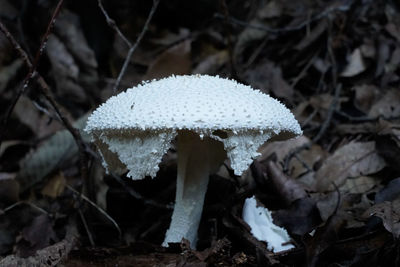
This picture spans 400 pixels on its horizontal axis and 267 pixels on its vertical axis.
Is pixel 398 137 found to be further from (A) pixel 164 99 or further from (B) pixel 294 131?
(A) pixel 164 99

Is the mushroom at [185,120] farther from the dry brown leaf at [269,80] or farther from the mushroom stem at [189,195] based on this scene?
the dry brown leaf at [269,80]

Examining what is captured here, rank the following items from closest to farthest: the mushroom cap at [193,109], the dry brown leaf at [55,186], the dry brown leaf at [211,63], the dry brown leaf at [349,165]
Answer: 1. the mushroom cap at [193,109]
2. the dry brown leaf at [349,165]
3. the dry brown leaf at [55,186]
4. the dry brown leaf at [211,63]

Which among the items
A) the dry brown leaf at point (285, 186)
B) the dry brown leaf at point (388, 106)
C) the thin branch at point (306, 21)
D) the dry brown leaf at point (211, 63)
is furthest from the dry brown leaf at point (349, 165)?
the dry brown leaf at point (211, 63)

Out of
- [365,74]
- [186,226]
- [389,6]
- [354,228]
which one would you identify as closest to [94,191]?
[186,226]

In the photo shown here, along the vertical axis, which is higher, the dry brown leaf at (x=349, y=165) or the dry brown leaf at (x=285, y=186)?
the dry brown leaf at (x=349, y=165)

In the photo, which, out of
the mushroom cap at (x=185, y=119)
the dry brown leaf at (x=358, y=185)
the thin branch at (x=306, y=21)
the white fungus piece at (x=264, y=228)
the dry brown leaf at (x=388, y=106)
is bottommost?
the white fungus piece at (x=264, y=228)

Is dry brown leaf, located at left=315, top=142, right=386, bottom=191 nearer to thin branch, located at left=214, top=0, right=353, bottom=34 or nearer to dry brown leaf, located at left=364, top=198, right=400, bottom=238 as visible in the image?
dry brown leaf, located at left=364, top=198, right=400, bottom=238

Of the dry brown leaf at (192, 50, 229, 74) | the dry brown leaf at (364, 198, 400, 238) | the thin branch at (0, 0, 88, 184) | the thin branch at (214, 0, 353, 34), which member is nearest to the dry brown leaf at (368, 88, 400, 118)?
the thin branch at (214, 0, 353, 34)
